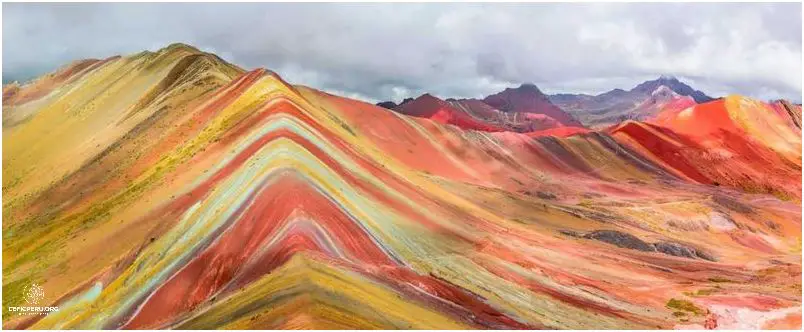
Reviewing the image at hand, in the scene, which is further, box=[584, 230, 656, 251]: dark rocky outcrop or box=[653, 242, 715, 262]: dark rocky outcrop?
box=[653, 242, 715, 262]: dark rocky outcrop

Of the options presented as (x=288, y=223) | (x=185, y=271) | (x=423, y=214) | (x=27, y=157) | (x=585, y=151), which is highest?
(x=585, y=151)

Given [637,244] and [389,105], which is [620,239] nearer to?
[637,244]

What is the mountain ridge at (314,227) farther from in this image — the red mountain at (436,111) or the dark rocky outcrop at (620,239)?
the red mountain at (436,111)

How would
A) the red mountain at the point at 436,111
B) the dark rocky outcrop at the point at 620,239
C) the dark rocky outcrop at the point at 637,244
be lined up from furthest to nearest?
1. the red mountain at the point at 436,111
2. the dark rocky outcrop at the point at 637,244
3. the dark rocky outcrop at the point at 620,239

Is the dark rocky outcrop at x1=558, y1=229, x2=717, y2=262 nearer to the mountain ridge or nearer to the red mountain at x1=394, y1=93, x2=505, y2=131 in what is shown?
the mountain ridge

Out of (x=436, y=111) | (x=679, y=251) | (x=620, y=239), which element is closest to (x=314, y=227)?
(x=620, y=239)

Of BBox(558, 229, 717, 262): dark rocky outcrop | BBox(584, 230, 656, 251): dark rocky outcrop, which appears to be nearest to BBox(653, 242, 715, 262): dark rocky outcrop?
BBox(558, 229, 717, 262): dark rocky outcrop

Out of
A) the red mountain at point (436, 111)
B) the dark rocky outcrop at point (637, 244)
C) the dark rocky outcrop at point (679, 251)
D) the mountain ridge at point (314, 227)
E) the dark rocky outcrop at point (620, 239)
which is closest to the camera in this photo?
the mountain ridge at point (314, 227)

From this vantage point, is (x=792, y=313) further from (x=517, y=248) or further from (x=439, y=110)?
(x=439, y=110)

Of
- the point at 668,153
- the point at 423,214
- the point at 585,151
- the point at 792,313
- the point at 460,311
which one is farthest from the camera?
the point at 668,153

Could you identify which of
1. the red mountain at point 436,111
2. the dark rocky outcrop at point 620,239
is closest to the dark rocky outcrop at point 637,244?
the dark rocky outcrop at point 620,239

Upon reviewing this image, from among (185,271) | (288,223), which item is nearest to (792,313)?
(288,223)
